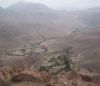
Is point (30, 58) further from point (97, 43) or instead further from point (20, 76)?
point (20, 76)

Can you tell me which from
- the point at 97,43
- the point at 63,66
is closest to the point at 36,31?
the point at 97,43

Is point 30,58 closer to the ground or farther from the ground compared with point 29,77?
closer to the ground

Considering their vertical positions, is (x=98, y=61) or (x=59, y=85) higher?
(x=59, y=85)

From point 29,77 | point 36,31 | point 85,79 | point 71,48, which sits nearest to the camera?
point 29,77

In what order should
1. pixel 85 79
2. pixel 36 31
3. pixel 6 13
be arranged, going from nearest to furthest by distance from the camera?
pixel 85 79
pixel 36 31
pixel 6 13

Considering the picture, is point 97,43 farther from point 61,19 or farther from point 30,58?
point 61,19

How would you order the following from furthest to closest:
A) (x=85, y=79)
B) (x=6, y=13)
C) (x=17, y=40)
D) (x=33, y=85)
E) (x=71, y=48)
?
(x=6, y=13) < (x=17, y=40) < (x=71, y=48) < (x=85, y=79) < (x=33, y=85)

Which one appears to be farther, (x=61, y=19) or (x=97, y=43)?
(x=61, y=19)

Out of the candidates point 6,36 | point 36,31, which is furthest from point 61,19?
point 6,36

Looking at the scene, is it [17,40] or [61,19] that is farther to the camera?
[61,19]
